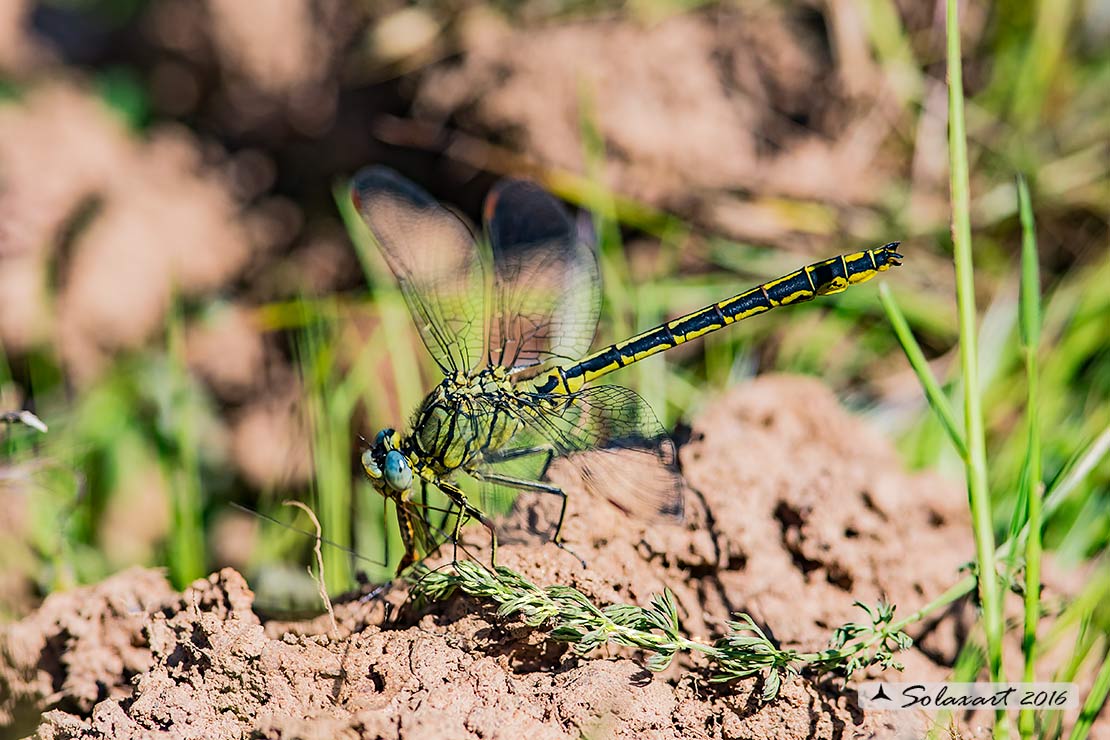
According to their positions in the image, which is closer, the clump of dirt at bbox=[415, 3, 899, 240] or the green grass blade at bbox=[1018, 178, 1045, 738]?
the green grass blade at bbox=[1018, 178, 1045, 738]

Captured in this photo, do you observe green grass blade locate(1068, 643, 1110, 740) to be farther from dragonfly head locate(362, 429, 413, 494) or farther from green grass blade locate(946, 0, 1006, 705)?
dragonfly head locate(362, 429, 413, 494)

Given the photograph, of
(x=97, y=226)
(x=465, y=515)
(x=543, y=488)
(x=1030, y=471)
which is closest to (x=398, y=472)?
(x=465, y=515)

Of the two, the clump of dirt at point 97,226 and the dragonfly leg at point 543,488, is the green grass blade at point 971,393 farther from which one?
the clump of dirt at point 97,226

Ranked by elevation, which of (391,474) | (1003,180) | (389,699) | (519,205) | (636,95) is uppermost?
(636,95)

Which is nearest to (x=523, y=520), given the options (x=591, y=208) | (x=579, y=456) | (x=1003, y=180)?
(x=579, y=456)

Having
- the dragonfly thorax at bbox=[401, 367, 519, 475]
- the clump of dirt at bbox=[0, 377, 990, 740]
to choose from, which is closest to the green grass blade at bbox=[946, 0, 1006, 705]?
the clump of dirt at bbox=[0, 377, 990, 740]

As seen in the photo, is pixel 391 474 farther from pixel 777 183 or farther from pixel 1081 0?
pixel 1081 0
